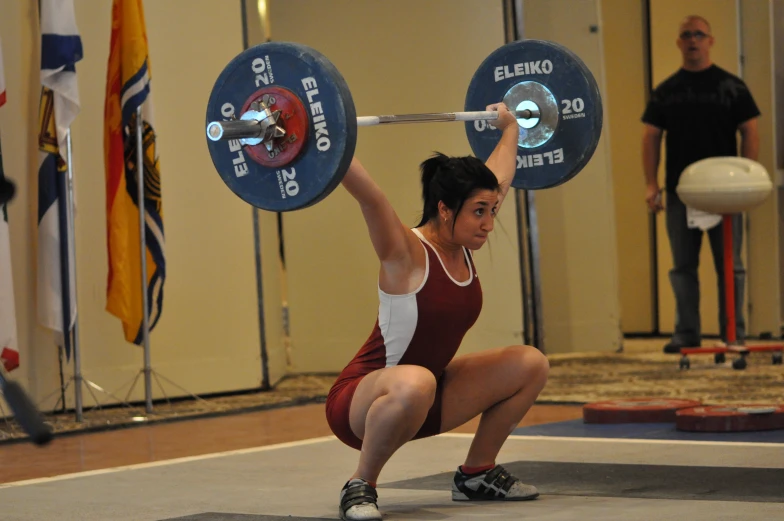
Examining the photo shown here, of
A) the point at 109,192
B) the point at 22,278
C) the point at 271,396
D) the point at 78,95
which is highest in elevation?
the point at 78,95

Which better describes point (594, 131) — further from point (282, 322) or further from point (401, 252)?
point (282, 322)

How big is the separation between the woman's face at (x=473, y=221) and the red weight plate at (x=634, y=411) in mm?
1644

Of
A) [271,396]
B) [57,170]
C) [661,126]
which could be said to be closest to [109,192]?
[57,170]

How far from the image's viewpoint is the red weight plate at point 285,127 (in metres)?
2.79

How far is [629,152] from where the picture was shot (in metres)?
7.76

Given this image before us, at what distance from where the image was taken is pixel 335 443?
423 centimetres

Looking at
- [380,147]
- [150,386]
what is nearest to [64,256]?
[150,386]

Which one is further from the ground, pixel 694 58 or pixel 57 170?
pixel 694 58

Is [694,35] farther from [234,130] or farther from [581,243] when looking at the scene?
[234,130]

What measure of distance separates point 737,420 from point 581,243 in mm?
3047

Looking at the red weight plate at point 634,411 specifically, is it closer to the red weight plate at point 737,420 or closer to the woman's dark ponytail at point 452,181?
the red weight plate at point 737,420

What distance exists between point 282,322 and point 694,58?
2.50m

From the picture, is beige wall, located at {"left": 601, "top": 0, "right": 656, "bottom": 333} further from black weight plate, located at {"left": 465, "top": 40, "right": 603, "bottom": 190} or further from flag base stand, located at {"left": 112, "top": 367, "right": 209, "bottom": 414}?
black weight plate, located at {"left": 465, "top": 40, "right": 603, "bottom": 190}

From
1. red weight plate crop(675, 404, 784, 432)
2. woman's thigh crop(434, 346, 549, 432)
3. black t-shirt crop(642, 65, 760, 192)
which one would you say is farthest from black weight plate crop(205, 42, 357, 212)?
black t-shirt crop(642, 65, 760, 192)
